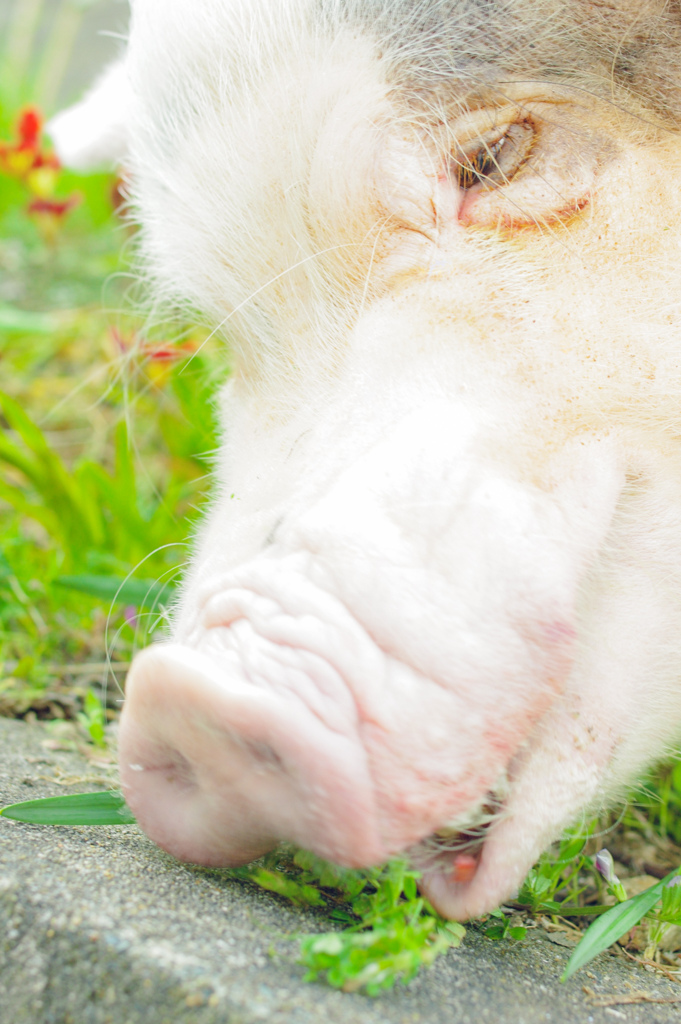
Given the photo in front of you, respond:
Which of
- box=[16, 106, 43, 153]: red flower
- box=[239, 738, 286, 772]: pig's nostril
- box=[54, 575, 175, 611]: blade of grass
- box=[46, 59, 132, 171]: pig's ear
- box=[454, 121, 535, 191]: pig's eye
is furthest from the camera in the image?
box=[16, 106, 43, 153]: red flower

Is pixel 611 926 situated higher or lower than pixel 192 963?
lower

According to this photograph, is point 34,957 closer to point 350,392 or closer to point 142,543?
point 350,392

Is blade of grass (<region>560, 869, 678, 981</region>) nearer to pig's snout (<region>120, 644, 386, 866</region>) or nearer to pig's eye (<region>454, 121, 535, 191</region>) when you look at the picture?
pig's snout (<region>120, 644, 386, 866</region>)

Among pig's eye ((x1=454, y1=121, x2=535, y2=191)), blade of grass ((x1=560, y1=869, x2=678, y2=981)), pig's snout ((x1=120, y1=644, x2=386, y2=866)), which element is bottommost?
blade of grass ((x1=560, y1=869, x2=678, y2=981))

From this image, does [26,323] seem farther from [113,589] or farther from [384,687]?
[384,687]

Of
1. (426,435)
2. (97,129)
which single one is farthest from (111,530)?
(426,435)

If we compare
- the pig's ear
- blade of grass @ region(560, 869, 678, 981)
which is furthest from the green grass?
the pig's ear

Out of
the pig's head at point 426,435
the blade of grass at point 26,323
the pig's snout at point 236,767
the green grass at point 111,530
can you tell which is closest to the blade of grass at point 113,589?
the green grass at point 111,530
